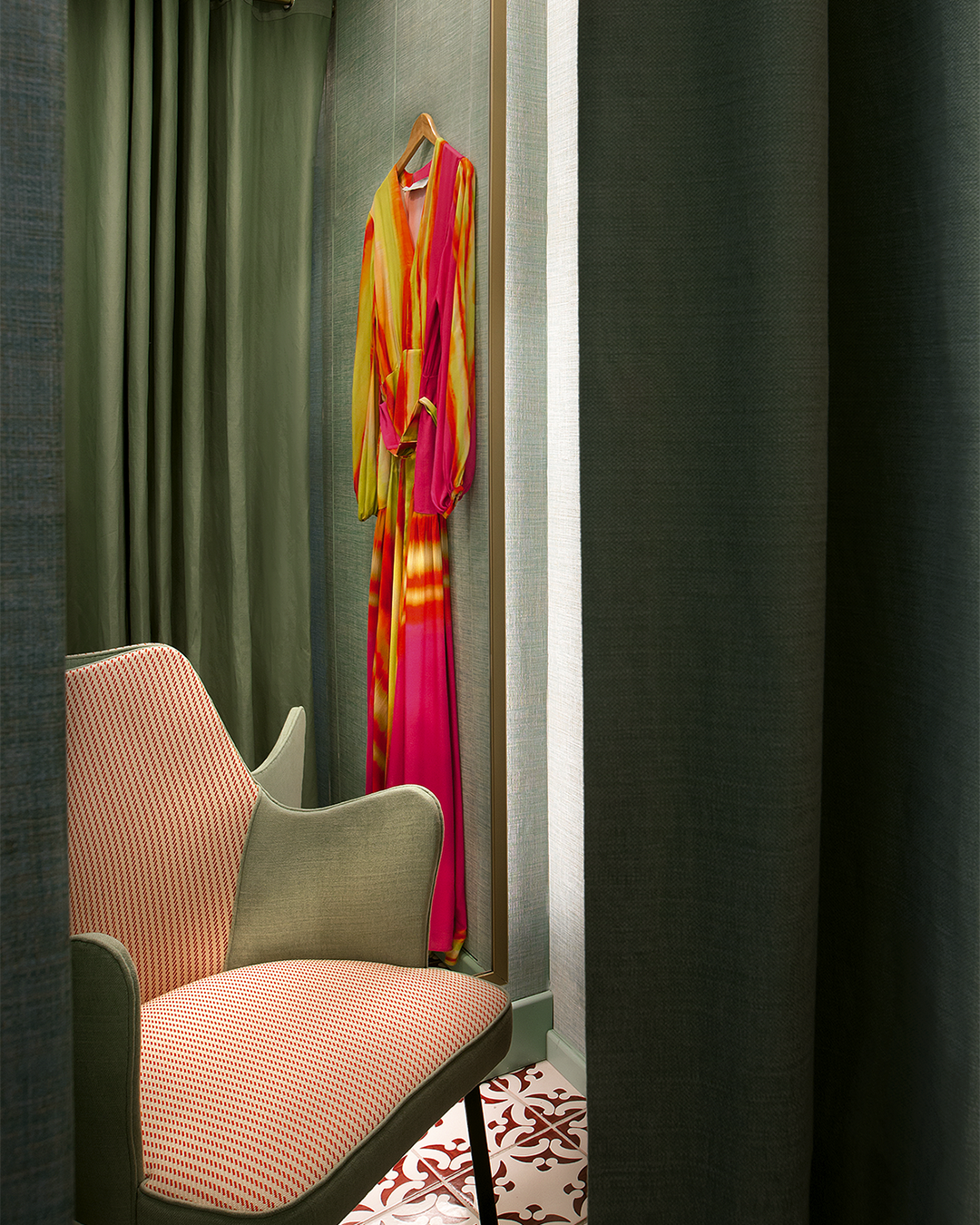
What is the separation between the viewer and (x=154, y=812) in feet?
3.87

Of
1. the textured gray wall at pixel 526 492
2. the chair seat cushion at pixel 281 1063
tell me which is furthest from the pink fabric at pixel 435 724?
the chair seat cushion at pixel 281 1063

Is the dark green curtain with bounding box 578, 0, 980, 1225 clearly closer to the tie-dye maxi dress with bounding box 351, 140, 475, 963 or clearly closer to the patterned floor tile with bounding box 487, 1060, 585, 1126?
the tie-dye maxi dress with bounding box 351, 140, 475, 963

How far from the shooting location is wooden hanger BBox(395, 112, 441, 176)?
4.90 feet

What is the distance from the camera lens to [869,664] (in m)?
0.79

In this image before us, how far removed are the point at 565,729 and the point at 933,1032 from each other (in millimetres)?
1013

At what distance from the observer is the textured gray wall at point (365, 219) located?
1418mm

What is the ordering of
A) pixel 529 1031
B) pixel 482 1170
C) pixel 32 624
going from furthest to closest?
pixel 529 1031 → pixel 482 1170 → pixel 32 624

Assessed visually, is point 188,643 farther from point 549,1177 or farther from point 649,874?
point 549,1177

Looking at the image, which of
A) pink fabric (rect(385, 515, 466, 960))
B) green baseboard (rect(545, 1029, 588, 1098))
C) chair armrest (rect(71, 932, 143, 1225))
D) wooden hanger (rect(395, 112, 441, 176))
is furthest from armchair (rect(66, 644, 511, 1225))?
wooden hanger (rect(395, 112, 441, 176))

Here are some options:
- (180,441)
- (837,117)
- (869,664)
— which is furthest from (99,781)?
(837,117)

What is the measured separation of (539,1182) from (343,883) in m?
0.68

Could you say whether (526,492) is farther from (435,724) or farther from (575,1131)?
(575,1131)

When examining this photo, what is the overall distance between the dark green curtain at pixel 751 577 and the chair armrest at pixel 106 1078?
0.41 metres

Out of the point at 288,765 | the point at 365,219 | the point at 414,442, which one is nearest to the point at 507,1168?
the point at 288,765
